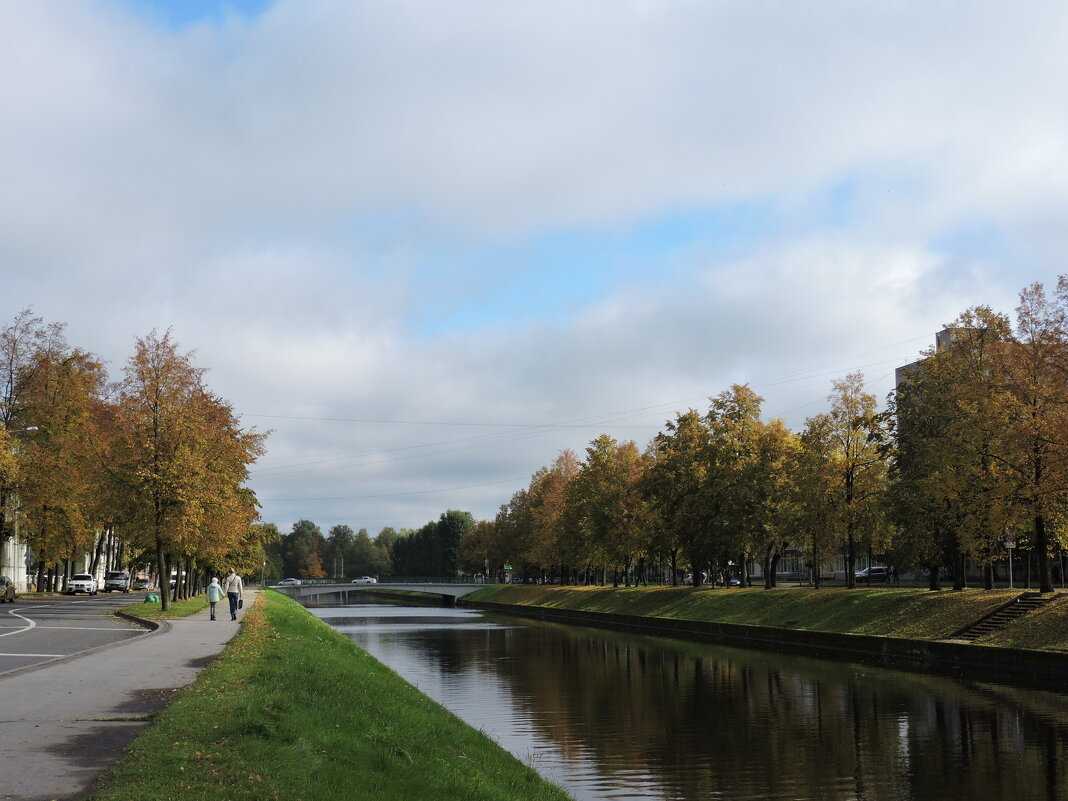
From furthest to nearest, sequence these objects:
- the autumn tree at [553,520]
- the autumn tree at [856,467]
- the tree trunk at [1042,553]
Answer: the autumn tree at [553,520]
the autumn tree at [856,467]
the tree trunk at [1042,553]

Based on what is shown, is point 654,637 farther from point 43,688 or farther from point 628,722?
point 43,688

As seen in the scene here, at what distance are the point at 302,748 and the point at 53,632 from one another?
83.4 feet

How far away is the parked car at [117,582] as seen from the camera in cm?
9115

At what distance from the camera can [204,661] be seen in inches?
974

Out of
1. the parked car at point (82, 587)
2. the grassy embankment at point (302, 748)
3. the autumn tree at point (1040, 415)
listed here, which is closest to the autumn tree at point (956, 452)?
the autumn tree at point (1040, 415)

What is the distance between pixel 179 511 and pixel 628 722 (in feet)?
85.1

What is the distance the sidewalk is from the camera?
11.2 m

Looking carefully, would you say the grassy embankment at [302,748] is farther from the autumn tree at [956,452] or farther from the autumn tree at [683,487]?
the autumn tree at [683,487]

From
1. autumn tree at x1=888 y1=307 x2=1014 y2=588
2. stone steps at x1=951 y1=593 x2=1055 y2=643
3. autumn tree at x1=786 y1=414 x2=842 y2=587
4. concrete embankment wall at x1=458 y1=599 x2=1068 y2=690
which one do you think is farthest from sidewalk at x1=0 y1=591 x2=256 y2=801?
autumn tree at x1=786 y1=414 x2=842 y2=587

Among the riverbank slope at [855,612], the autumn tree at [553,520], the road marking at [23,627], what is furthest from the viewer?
the autumn tree at [553,520]

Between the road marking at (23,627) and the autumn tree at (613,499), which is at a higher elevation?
the autumn tree at (613,499)

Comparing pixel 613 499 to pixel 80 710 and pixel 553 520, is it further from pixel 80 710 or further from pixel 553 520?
pixel 80 710

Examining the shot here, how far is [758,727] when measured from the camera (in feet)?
86.0

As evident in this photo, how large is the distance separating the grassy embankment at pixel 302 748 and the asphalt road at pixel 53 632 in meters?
Answer: 5.60
